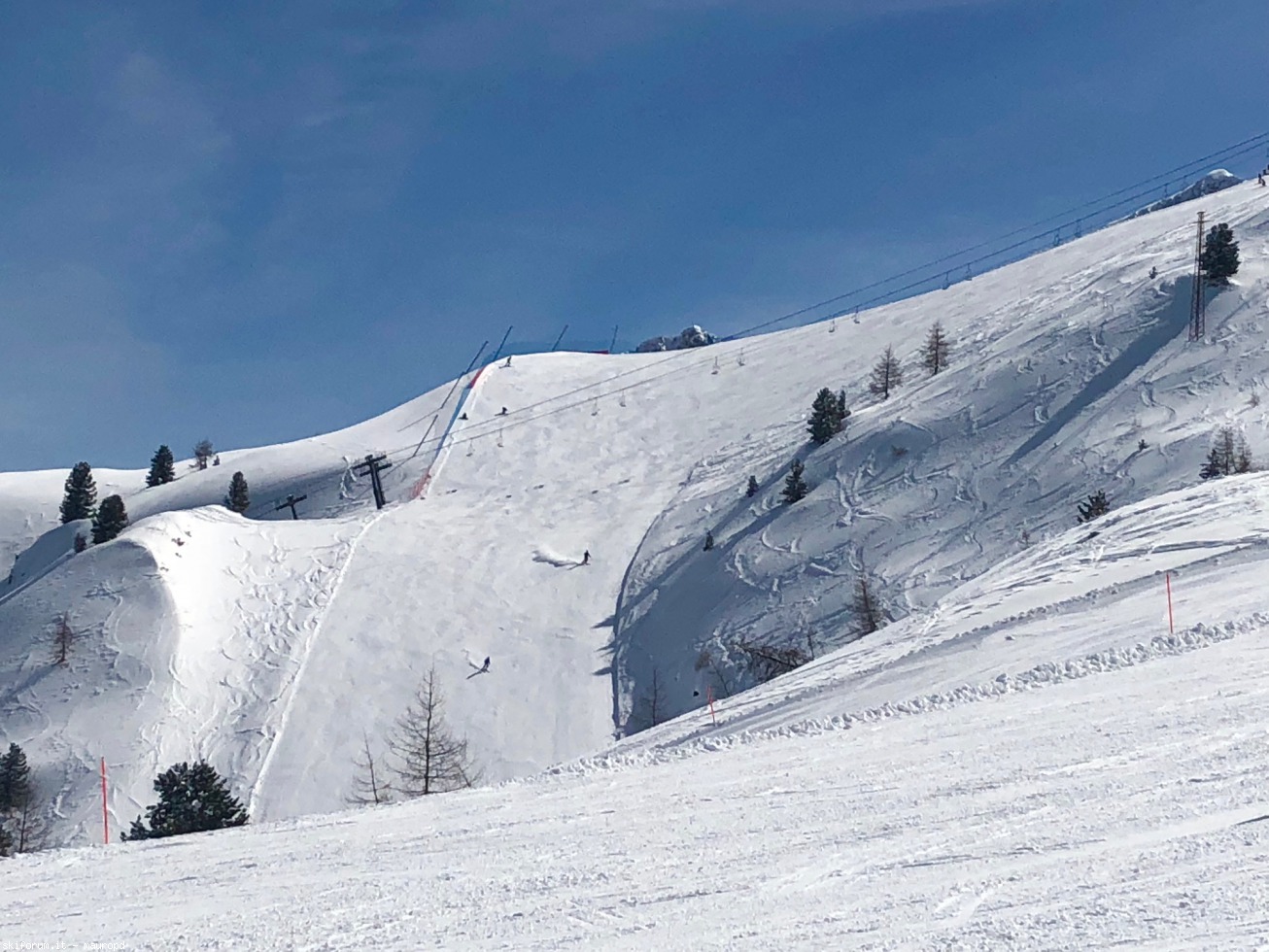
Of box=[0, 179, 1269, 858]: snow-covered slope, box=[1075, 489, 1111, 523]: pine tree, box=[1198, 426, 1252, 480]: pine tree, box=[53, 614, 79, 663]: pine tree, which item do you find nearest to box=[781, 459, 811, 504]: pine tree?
box=[0, 179, 1269, 858]: snow-covered slope

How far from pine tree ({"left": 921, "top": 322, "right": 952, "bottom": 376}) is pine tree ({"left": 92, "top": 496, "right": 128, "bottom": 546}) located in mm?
37618

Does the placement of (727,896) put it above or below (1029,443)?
below

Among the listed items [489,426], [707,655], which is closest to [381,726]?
[707,655]

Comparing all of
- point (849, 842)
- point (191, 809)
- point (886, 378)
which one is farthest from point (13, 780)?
point (886, 378)

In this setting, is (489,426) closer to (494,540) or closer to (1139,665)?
(494,540)

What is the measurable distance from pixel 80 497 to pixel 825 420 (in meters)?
48.0

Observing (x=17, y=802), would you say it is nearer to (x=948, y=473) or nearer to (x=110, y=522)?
(x=110, y=522)

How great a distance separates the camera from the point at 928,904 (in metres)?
7.78

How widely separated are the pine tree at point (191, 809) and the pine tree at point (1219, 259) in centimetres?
4027

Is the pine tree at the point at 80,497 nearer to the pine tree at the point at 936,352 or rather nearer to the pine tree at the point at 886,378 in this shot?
the pine tree at the point at 886,378

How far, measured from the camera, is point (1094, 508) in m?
33.8

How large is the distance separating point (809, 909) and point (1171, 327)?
43.8m

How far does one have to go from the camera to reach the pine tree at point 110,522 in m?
55.4

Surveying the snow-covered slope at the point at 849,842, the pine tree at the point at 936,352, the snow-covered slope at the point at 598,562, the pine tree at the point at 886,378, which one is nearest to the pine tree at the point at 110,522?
the snow-covered slope at the point at 598,562
